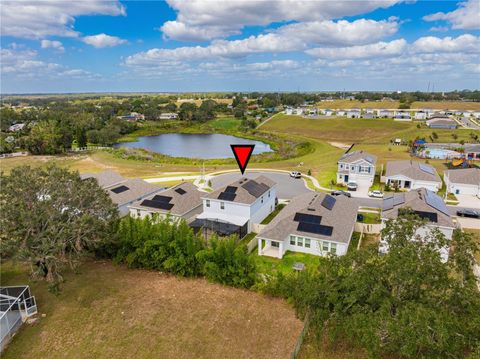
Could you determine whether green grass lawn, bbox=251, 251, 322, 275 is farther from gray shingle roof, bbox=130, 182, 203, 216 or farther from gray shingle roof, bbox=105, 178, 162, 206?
gray shingle roof, bbox=105, 178, 162, 206

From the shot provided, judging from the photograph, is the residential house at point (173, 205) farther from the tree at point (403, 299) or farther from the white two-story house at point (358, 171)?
the white two-story house at point (358, 171)

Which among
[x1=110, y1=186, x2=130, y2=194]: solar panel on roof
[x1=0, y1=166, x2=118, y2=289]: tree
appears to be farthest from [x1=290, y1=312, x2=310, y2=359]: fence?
[x1=110, y1=186, x2=130, y2=194]: solar panel on roof

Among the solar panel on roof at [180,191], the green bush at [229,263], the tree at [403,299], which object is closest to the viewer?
the tree at [403,299]

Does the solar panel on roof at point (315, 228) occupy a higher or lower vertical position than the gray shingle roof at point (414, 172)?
lower

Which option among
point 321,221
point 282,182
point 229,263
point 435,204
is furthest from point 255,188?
point 282,182

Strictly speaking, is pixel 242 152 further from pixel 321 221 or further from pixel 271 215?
pixel 271 215

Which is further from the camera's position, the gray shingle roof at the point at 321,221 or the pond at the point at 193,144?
the pond at the point at 193,144

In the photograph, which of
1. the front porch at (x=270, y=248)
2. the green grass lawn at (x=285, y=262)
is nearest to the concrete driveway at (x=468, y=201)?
the green grass lawn at (x=285, y=262)
